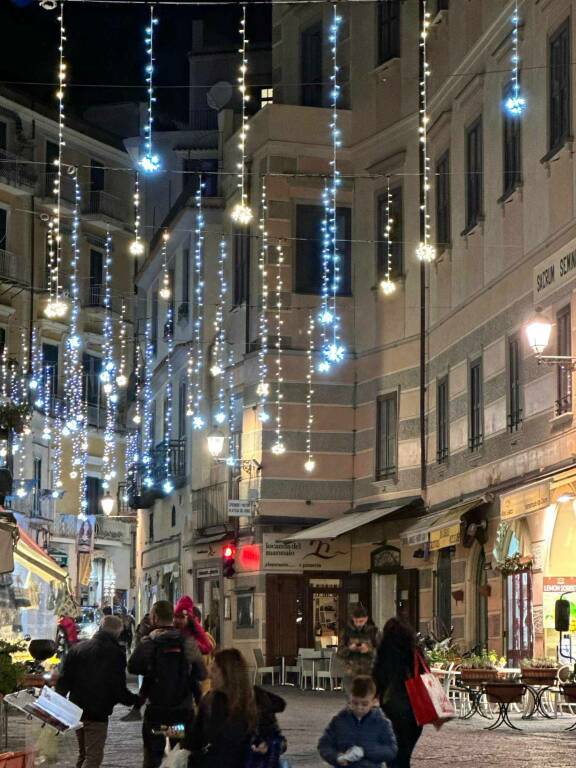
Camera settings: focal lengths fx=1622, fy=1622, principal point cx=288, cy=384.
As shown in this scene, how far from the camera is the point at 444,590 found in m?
29.7

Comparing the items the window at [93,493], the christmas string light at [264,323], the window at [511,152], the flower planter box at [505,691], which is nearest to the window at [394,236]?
the christmas string light at [264,323]

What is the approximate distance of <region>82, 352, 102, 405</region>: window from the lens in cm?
5706

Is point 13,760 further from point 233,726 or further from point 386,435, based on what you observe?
point 386,435

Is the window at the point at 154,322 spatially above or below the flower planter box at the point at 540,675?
above

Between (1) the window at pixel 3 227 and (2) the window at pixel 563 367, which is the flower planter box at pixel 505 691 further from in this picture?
(1) the window at pixel 3 227

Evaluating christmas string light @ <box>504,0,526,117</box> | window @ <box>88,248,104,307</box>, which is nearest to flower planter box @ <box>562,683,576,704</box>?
christmas string light @ <box>504,0,526,117</box>

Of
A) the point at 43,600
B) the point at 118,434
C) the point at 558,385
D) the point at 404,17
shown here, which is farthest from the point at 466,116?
the point at 118,434

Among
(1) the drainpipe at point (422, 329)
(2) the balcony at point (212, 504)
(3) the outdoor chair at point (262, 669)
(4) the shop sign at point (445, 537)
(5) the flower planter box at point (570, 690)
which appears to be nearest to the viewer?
(5) the flower planter box at point (570, 690)

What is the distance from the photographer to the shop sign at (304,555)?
3503 cm

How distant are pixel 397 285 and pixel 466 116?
515 cm

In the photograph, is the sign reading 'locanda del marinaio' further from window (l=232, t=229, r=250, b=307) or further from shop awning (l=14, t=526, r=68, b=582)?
window (l=232, t=229, r=250, b=307)

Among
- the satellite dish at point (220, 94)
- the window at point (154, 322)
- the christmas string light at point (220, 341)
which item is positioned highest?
the satellite dish at point (220, 94)

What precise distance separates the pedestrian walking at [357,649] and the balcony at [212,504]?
838 inches

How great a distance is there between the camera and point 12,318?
52.5 m
